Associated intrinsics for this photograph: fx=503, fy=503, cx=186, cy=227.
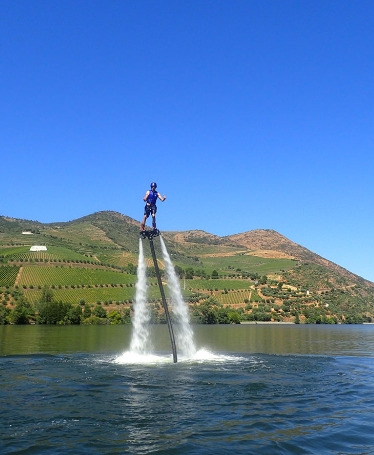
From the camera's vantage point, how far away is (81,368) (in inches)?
1163

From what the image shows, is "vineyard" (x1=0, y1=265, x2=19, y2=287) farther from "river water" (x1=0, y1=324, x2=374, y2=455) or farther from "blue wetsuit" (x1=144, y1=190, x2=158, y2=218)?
"blue wetsuit" (x1=144, y1=190, x2=158, y2=218)

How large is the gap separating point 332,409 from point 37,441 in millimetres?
10817

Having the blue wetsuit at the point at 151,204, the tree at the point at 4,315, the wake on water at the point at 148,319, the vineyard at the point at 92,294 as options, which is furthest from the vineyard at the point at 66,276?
the blue wetsuit at the point at 151,204

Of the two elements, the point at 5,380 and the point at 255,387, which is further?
the point at 5,380

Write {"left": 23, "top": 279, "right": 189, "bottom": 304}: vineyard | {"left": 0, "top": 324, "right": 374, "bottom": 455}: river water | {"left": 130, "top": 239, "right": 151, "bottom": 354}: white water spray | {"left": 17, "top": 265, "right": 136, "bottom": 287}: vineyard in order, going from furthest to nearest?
{"left": 17, "top": 265, "right": 136, "bottom": 287}: vineyard → {"left": 23, "top": 279, "right": 189, "bottom": 304}: vineyard → {"left": 130, "top": 239, "right": 151, "bottom": 354}: white water spray → {"left": 0, "top": 324, "right": 374, "bottom": 455}: river water

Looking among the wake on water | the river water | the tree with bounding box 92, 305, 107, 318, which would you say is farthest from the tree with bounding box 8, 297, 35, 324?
the river water

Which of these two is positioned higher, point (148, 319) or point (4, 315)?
point (4, 315)

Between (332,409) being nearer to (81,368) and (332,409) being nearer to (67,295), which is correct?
(81,368)

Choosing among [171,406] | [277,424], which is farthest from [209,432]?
[171,406]

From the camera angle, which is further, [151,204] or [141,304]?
[141,304]

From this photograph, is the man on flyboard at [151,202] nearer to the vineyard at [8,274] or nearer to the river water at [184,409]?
the river water at [184,409]

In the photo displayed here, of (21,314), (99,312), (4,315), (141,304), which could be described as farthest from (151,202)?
(99,312)

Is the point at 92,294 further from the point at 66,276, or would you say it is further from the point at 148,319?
the point at 148,319

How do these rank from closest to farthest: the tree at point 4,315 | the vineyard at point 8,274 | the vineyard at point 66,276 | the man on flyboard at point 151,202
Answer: the man on flyboard at point 151,202, the tree at point 4,315, the vineyard at point 8,274, the vineyard at point 66,276
